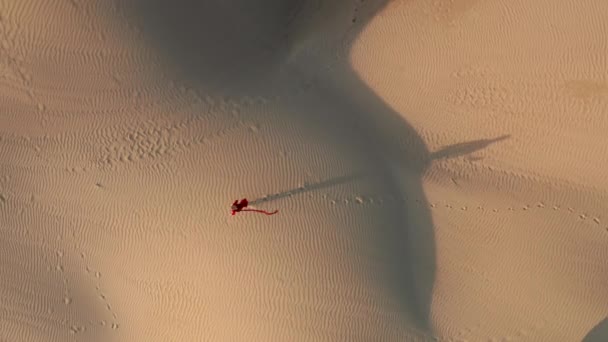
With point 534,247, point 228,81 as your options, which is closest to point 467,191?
point 534,247

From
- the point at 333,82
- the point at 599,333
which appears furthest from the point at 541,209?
the point at 333,82

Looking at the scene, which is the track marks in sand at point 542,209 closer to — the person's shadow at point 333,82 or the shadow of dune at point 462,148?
the person's shadow at point 333,82

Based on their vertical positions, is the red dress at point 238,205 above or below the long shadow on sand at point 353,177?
above

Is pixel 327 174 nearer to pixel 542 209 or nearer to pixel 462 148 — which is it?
pixel 462 148

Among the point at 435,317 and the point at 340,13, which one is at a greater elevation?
the point at 340,13

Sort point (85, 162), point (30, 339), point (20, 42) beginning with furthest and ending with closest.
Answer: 1. point (30, 339)
2. point (85, 162)
3. point (20, 42)

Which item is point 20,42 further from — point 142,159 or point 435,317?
point 435,317

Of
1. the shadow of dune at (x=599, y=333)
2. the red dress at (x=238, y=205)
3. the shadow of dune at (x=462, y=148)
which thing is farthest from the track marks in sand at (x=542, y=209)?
the red dress at (x=238, y=205)
